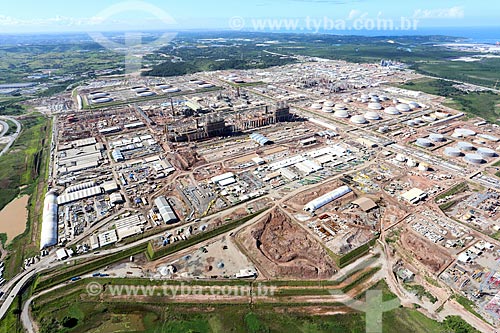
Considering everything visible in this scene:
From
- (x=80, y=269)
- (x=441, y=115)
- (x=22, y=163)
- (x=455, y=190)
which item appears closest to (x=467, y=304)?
A: (x=455, y=190)

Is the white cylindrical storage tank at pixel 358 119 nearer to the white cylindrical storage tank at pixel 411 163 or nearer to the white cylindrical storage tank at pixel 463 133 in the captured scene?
the white cylindrical storage tank at pixel 463 133

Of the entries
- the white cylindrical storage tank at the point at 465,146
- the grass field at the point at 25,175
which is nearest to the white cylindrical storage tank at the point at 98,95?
the grass field at the point at 25,175

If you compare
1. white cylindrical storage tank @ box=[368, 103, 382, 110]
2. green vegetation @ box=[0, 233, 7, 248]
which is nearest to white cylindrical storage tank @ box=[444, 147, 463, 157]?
white cylindrical storage tank @ box=[368, 103, 382, 110]

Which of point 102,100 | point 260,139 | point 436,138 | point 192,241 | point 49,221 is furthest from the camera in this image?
point 102,100

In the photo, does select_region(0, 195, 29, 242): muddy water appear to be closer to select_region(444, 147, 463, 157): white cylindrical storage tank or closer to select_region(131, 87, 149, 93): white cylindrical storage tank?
select_region(131, 87, 149, 93): white cylindrical storage tank

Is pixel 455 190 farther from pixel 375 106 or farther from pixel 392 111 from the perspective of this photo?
pixel 375 106

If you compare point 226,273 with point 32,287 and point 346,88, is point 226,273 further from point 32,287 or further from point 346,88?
point 346,88
